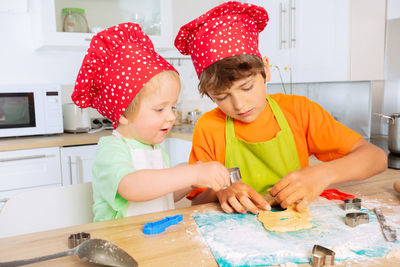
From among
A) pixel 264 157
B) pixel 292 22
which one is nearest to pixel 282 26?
pixel 292 22

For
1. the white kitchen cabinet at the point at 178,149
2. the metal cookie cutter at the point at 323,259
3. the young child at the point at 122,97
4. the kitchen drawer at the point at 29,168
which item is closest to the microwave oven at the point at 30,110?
the kitchen drawer at the point at 29,168

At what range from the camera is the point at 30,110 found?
2254 millimetres

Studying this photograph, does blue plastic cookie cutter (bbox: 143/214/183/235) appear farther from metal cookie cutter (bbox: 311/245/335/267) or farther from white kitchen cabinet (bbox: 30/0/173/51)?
white kitchen cabinet (bbox: 30/0/173/51)

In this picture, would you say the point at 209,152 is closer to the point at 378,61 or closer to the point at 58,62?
the point at 378,61

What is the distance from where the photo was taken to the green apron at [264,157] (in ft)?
3.74

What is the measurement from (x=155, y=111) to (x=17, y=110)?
1.69 metres

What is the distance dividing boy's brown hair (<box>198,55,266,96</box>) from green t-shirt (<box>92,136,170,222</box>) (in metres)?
0.29

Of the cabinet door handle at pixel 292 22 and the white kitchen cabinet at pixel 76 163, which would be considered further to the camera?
the cabinet door handle at pixel 292 22

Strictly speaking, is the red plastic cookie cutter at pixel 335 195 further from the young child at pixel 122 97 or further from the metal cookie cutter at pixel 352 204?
the young child at pixel 122 97

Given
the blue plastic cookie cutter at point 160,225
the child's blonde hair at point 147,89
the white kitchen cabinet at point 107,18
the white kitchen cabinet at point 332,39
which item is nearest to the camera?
the blue plastic cookie cutter at point 160,225

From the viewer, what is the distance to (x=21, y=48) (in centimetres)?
251

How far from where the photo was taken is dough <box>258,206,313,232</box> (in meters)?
0.68

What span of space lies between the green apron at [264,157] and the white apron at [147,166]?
240mm

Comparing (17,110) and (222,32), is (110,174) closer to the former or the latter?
(222,32)
